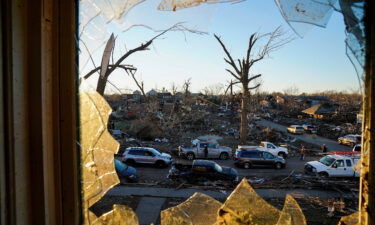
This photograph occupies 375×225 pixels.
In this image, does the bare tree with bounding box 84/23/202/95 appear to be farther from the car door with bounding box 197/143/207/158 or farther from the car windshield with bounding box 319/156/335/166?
the car door with bounding box 197/143/207/158

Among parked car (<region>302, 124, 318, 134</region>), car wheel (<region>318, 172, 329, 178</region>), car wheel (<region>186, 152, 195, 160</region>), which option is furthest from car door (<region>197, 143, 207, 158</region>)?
parked car (<region>302, 124, 318, 134</region>)

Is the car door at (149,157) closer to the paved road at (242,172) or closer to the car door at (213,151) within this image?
the paved road at (242,172)

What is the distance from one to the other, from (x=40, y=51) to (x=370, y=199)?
1.04 m

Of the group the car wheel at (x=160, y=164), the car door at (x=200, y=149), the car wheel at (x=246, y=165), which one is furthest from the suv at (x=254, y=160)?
the car wheel at (x=160, y=164)

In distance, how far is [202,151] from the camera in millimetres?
10164

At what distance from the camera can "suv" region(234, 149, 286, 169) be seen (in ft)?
29.7

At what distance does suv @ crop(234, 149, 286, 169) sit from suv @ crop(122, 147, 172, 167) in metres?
2.77

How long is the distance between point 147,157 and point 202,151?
8.15 ft

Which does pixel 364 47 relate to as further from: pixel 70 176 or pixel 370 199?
pixel 70 176

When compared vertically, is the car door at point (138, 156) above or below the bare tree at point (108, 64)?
below

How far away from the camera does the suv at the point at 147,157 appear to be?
8.45 meters

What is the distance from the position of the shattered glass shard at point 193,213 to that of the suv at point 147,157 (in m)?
7.43

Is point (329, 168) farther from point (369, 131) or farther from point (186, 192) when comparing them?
point (369, 131)

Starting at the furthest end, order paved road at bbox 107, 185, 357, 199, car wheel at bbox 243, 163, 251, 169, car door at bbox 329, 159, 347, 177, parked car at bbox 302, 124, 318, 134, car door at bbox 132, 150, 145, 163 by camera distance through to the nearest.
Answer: parked car at bbox 302, 124, 318, 134, car wheel at bbox 243, 163, 251, 169, car door at bbox 132, 150, 145, 163, car door at bbox 329, 159, 347, 177, paved road at bbox 107, 185, 357, 199
